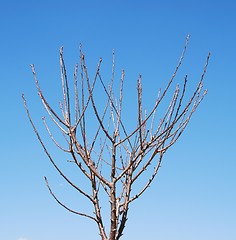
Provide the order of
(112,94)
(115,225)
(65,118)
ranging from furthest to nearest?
(112,94), (65,118), (115,225)

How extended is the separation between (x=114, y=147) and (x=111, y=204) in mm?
437

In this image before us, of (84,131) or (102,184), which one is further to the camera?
(102,184)

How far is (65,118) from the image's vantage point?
3076 mm

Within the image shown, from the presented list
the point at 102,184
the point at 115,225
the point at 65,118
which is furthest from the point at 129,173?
the point at 65,118

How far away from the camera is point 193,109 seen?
124 inches

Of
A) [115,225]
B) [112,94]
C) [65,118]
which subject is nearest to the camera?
[115,225]

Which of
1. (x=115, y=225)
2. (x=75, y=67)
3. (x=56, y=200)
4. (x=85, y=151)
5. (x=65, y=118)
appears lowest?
(x=115, y=225)

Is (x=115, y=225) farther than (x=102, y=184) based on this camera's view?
→ No

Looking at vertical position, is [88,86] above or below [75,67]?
below

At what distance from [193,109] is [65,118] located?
3.42 feet

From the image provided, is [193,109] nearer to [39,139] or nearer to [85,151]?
[85,151]

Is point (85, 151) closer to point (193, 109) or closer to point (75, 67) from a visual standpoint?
point (75, 67)

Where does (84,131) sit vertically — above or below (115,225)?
above

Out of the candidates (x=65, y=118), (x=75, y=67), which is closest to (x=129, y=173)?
(x=65, y=118)
